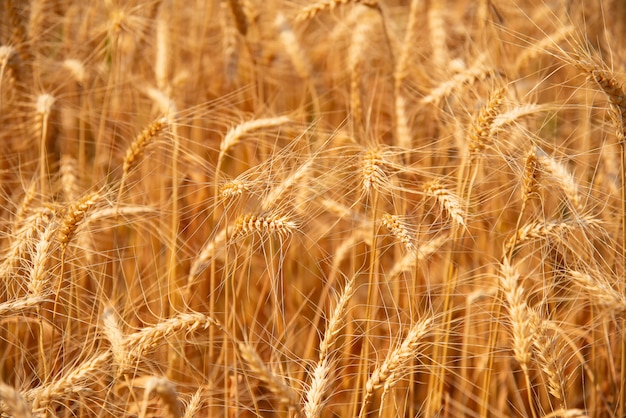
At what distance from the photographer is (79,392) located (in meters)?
1.38

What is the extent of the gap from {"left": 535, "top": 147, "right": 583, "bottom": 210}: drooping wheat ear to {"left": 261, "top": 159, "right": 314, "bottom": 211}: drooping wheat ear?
63 centimetres

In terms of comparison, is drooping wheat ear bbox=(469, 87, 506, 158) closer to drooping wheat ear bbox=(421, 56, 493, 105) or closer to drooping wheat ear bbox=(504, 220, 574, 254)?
drooping wheat ear bbox=(504, 220, 574, 254)

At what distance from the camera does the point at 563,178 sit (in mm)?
1595

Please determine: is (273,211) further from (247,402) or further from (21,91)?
(21,91)

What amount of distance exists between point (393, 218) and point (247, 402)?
3.23 ft

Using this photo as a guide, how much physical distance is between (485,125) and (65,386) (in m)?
1.24

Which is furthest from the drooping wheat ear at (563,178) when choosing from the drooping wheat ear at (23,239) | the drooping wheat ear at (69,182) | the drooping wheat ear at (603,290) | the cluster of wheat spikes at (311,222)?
the drooping wheat ear at (69,182)

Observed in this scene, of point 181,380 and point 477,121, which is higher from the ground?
point 477,121

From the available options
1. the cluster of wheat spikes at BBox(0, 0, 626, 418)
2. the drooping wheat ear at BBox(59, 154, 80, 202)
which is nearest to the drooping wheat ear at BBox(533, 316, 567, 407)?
the cluster of wheat spikes at BBox(0, 0, 626, 418)

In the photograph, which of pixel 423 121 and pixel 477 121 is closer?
pixel 477 121

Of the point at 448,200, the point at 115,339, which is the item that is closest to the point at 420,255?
the point at 448,200

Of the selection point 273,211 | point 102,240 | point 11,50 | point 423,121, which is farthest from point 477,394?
point 11,50

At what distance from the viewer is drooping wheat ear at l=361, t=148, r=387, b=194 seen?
1.48 metres

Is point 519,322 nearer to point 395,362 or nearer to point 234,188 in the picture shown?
point 395,362
